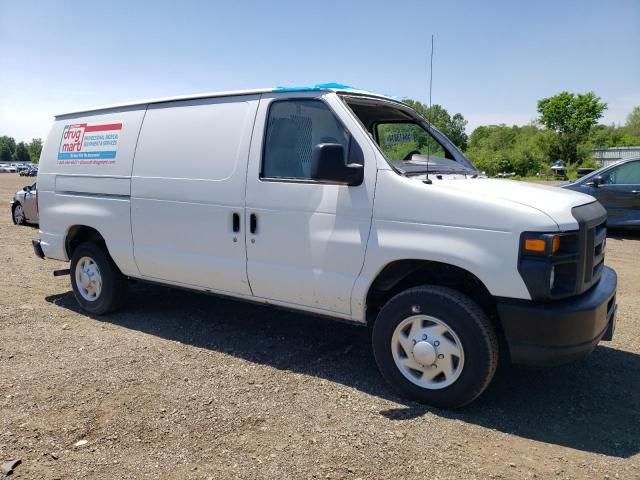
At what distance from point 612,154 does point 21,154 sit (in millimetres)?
160181

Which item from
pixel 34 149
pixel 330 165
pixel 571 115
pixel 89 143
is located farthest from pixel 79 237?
pixel 34 149

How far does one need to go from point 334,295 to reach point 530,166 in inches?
2218

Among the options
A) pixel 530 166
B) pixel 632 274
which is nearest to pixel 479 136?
pixel 530 166

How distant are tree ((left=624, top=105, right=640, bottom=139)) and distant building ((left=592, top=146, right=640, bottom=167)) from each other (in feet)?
67.4

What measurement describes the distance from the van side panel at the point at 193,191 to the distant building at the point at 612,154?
128 feet

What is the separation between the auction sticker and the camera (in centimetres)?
533

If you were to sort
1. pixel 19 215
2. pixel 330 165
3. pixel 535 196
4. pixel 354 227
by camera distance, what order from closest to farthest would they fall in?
pixel 535 196
pixel 330 165
pixel 354 227
pixel 19 215

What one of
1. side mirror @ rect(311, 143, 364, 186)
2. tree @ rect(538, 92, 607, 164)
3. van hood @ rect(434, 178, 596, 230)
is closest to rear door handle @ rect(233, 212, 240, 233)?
side mirror @ rect(311, 143, 364, 186)

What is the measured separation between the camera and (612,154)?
44.8 metres

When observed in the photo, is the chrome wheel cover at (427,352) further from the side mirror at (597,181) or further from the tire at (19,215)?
the tire at (19,215)

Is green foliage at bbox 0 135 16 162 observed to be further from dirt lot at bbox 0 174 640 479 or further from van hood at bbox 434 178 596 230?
van hood at bbox 434 178 596 230

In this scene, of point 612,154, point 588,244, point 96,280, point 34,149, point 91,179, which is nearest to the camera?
→ point 588,244

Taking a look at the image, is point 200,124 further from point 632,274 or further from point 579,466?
point 632,274

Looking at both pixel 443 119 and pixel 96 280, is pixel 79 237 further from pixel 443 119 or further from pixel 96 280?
pixel 443 119
